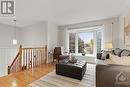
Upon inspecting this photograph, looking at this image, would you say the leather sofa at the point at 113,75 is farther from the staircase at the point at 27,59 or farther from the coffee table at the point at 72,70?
the staircase at the point at 27,59

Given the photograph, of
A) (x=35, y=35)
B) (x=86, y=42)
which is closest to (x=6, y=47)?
(x=35, y=35)

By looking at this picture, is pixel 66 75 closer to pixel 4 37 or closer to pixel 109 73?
pixel 109 73

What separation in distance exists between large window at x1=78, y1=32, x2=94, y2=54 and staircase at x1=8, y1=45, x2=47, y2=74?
7.44 ft

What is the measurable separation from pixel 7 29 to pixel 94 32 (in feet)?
17.5

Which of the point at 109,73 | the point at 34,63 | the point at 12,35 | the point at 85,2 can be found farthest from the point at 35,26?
the point at 109,73

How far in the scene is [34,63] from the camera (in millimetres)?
5141

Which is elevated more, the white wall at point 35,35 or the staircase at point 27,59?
the white wall at point 35,35

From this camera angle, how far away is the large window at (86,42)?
630cm

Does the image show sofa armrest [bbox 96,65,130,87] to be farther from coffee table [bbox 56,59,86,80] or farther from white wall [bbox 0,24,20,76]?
white wall [bbox 0,24,20,76]

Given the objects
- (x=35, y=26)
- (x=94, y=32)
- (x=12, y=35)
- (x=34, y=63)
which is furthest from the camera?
(x=12, y=35)

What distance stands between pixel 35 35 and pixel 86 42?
315cm

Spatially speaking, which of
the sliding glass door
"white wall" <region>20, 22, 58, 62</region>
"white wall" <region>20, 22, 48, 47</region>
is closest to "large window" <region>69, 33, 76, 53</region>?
the sliding glass door

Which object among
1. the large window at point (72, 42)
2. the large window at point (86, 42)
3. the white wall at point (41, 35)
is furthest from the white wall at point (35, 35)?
the large window at point (86, 42)

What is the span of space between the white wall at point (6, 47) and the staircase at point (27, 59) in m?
1.36
